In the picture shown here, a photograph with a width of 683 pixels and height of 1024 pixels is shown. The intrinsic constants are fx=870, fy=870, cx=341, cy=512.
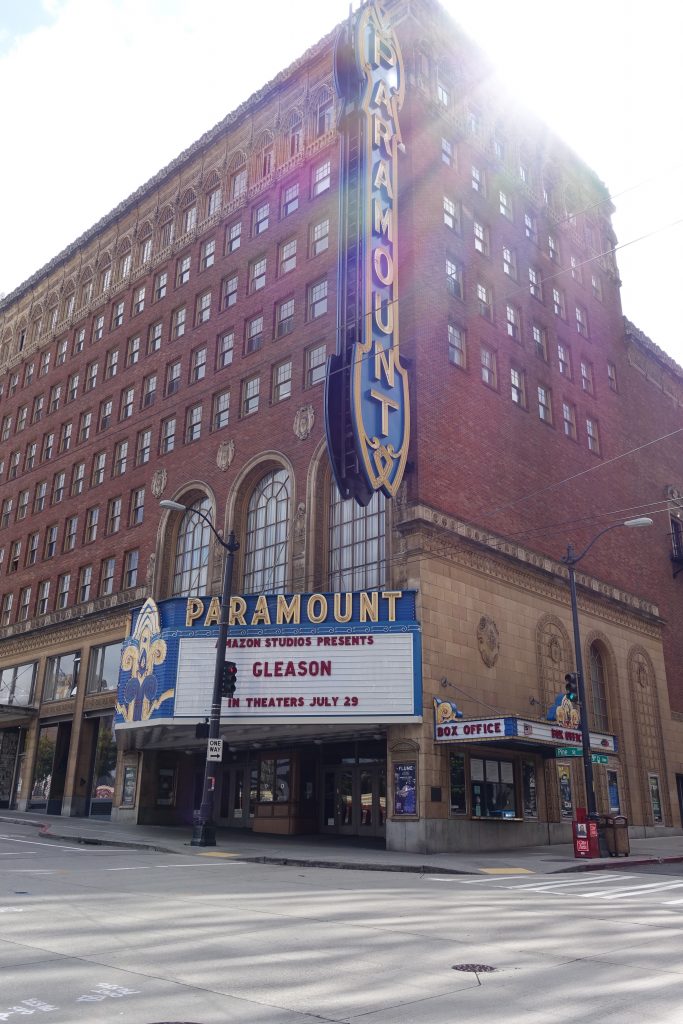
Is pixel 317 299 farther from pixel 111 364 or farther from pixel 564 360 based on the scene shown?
pixel 111 364

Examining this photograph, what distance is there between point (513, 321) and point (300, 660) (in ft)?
70.8

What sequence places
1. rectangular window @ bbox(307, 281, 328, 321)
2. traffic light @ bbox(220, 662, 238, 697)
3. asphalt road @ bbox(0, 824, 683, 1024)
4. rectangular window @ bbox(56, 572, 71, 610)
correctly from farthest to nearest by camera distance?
rectangular window @ bbox(56, 572, 71, 610) → rectangular window @ bbox(307, 281, 328, 321) → traffic light @ bbox(220, 662, 238, 697) → asphalt road @ bbox(0, 824, 683, 1024)

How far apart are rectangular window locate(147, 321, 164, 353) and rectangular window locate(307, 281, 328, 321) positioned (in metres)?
13.2

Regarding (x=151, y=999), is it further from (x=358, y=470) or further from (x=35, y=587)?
(x=35, y=587)

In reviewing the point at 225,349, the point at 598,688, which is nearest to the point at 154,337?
the point at 225,349

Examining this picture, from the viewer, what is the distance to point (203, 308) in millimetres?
48750

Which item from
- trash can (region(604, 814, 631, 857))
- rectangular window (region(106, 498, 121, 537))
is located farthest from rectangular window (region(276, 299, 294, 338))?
trash can (region(604, 814, 631, 857))

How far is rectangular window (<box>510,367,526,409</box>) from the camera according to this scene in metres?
41.8

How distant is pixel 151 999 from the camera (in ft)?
25.0

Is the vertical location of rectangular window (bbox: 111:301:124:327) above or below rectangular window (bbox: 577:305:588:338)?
above

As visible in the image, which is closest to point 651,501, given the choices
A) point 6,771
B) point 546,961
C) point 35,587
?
point 35,587

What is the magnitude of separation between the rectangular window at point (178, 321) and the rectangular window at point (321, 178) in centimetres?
1093

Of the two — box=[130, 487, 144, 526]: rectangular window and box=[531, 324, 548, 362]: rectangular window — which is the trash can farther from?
box=[130, 487, 144, 526]: rectangular window

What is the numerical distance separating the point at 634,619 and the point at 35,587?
35.1 meters
